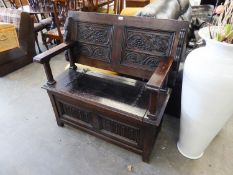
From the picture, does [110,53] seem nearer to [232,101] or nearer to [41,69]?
[232,101]

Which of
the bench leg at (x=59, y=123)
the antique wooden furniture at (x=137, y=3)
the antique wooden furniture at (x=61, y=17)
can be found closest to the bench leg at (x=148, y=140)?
the bench leg at (x=59, y=123)

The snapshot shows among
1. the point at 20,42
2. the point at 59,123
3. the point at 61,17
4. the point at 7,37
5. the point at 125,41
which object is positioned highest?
the point at 125,41

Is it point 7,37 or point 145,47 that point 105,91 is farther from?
point 7,37

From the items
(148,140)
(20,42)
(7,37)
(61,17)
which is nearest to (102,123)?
(148,140)

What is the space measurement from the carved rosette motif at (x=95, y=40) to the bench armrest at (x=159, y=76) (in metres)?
0.50

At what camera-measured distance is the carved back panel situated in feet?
3.92

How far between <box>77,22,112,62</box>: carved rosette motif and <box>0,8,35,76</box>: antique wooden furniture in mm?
1451

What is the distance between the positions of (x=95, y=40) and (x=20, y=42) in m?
1.69

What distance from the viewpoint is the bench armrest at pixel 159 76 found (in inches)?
37.3

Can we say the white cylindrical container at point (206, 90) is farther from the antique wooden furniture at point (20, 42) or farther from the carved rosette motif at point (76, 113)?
the antique wooden furniture at point (20, 42)

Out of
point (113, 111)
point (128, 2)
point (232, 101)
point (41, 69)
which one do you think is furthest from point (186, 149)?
point (128, 2)

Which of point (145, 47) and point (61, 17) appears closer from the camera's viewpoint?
point (145, 47)

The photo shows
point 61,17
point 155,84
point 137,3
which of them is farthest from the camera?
point 137,3

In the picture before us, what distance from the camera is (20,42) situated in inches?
102
